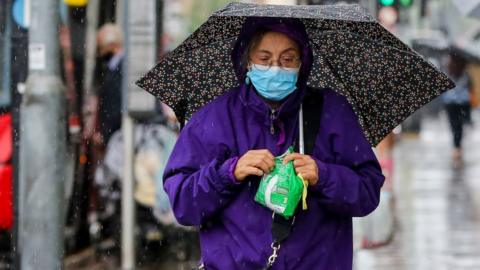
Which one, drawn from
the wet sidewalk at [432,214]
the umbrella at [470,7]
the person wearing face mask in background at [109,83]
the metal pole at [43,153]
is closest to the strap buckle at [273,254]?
the metal pole at [43,153]

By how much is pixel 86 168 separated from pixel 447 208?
5389 millimetres

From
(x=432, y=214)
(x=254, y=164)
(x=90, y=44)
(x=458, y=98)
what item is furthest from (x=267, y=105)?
(x=458, y=98)

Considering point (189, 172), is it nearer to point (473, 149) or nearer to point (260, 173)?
point (260, 173)

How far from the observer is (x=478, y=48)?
1103 inches

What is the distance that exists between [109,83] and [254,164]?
7805 millimetres


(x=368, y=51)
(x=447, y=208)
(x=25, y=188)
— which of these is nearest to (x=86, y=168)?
(x=25, y=188)

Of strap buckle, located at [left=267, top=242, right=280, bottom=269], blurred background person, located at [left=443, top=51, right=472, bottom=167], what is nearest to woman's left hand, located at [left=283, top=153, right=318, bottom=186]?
strap buckle, located at [left=267, top=242, right=280, bottom=269]

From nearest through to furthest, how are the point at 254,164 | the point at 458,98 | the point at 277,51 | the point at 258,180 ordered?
1. the point at 254,164
2. the point at 258,180
3. the point at 277,51
4. the point at 458,98

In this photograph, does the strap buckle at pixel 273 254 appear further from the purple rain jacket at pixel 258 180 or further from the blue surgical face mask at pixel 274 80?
the blue surgical face mask at pixel 274 80

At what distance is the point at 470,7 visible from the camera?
10.6 metres

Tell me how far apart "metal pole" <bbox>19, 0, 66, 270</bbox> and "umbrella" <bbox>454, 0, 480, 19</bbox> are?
3.93 m

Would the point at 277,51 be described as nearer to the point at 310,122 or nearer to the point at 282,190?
the point at 310,122

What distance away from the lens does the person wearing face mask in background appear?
11.5 metres

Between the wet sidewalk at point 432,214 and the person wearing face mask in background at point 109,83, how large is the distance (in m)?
2.51
